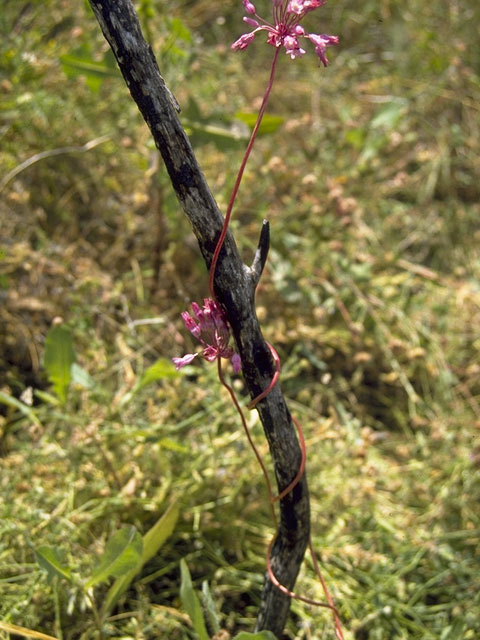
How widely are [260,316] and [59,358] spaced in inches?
22.9

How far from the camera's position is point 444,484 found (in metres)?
1.73

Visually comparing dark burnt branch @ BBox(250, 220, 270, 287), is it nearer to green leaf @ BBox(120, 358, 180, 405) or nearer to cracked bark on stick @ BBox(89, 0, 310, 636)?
cracked bark on stick @ BBox(89, 0, 310, 636)

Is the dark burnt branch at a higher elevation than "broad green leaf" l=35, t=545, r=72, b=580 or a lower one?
higher

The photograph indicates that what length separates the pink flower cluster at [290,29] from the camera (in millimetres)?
826

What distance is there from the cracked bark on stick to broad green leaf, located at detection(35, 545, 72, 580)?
354 millimetres

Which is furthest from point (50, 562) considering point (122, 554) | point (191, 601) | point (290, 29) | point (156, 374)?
point (290, 29)

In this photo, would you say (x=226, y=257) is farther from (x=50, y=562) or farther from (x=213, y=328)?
(x=50, y=562)

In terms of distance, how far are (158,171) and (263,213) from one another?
1.19ft

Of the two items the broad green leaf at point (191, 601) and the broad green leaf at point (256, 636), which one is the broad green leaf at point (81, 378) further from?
the broad green leaf at point (256, 636)

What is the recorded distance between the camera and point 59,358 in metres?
1.53

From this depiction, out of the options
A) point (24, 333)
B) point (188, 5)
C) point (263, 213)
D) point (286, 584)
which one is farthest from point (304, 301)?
point (188, 5)

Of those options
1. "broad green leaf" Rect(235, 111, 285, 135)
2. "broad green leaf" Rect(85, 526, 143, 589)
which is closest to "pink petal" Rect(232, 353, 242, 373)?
"broad green leaf" Rect(85, 526, 143, 589)

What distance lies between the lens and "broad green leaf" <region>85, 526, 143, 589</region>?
3.83 ft

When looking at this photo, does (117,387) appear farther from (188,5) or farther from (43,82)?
(188,5)
